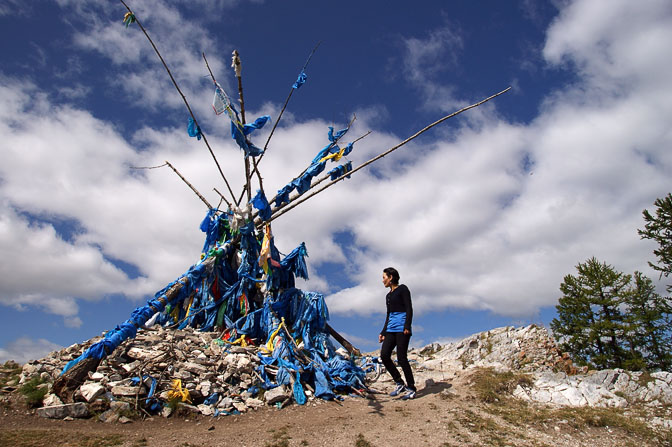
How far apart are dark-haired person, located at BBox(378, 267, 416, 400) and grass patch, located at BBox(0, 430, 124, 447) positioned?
14.4ft

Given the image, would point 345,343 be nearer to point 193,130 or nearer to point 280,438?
point 280,438

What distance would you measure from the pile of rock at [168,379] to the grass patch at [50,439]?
26.4 inches

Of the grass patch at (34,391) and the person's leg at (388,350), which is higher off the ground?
the person's leg at (388,350)

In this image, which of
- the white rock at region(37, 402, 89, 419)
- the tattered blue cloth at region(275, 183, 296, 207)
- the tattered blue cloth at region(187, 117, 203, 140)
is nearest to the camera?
the white rock at region(37, 402, 89, 419)

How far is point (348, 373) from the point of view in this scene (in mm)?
8227

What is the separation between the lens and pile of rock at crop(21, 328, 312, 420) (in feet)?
20.5

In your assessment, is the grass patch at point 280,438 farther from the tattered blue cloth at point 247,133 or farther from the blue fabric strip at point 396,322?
the tattered blue cloth at point 247,133

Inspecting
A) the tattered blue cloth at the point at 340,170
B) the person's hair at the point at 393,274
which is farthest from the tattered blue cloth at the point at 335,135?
the person's hair at the point at 393,274

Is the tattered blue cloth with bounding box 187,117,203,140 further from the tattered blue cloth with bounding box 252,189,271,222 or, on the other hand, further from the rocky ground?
the rocky ground

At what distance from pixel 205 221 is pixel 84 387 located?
593cm

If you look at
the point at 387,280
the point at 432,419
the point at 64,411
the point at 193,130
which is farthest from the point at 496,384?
the point at 193,130

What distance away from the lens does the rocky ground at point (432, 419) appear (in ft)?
17.5

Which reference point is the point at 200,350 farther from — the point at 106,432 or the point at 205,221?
the point at 205,221

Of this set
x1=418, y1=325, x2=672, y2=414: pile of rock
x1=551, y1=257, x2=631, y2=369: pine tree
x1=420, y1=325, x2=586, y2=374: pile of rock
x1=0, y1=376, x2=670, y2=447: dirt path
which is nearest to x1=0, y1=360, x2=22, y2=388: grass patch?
x1=0, y1=376, x2=670, y2=447: dirt path
